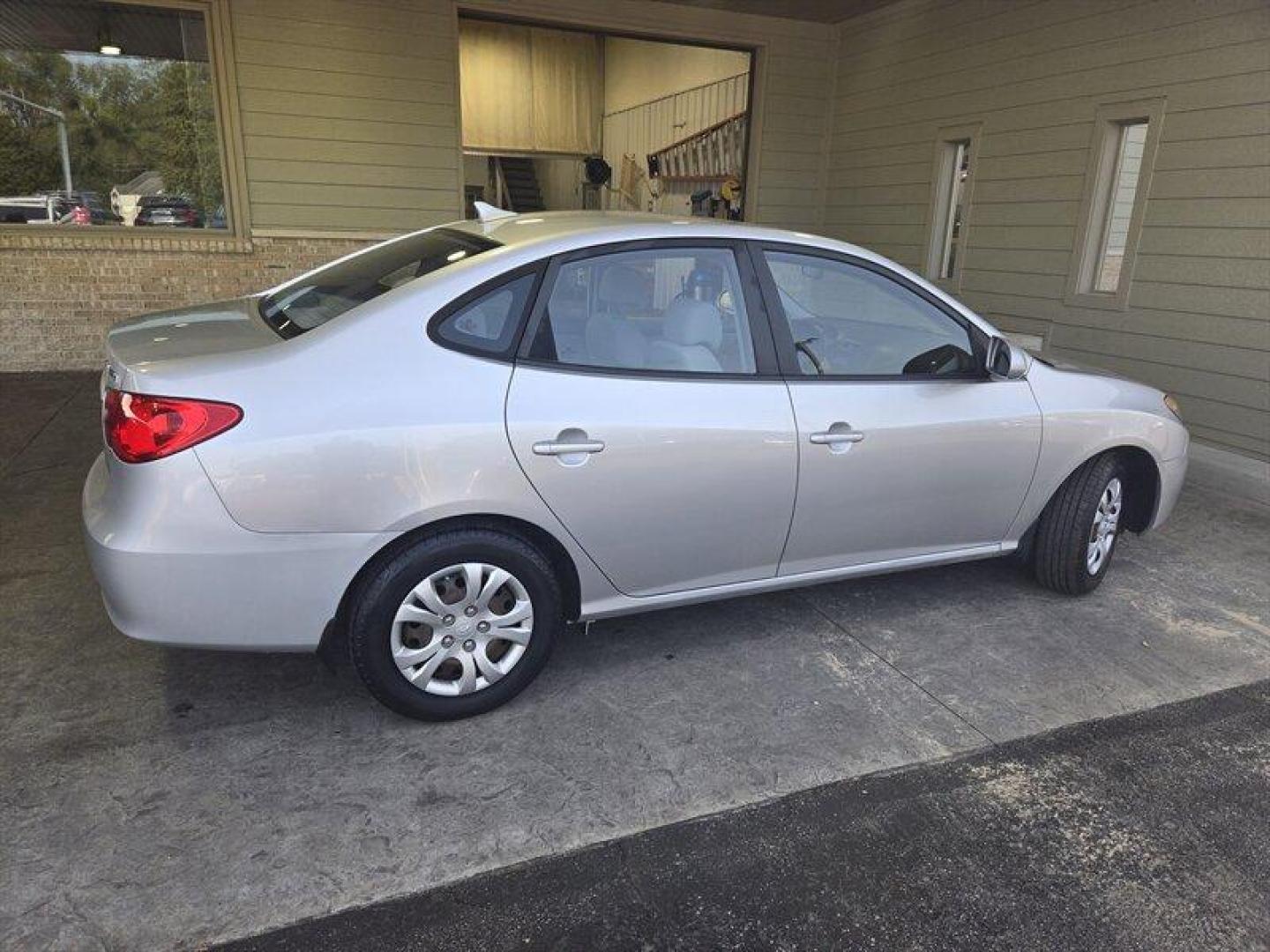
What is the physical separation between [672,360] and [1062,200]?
19.0 ft

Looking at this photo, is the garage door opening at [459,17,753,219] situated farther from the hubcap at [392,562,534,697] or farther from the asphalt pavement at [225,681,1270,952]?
the asphalt pavement at [225,681,1270,952]

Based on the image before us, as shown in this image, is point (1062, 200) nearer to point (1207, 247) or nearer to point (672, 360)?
point (1207, 247)

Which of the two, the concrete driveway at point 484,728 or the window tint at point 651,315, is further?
the window tint at point 651,315

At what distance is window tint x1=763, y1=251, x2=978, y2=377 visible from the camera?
327 centimetres

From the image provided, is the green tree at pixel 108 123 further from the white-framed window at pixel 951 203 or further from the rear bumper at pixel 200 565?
the white-framed window at pixel 951 203

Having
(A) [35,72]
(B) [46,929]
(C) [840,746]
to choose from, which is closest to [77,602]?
(B) [46,929]

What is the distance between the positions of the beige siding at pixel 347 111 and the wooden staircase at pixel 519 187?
10408 millimetres

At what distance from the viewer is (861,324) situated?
3.47 meters

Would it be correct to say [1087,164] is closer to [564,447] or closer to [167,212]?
[564,447]

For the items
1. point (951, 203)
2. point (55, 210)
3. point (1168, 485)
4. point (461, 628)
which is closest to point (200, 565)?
point (461, 628)

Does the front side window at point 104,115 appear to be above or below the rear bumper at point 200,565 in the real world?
above

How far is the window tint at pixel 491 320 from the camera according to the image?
8.86 feet

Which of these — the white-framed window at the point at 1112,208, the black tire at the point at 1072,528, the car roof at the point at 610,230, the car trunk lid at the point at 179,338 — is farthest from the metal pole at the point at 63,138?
the white-framed window at the point at 1112,208

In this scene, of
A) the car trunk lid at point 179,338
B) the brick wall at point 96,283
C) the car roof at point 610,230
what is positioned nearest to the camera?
the car trunk lid at point 179,338
